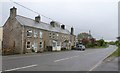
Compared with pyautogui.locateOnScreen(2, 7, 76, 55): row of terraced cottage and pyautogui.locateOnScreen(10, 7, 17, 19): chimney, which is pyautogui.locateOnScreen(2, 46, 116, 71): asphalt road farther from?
pyautogui.locateOnScreen(10, 7, 17, 19): chimney

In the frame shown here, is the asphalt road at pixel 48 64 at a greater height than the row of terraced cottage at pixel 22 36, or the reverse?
the row of terraced cottage at pixel 22 36

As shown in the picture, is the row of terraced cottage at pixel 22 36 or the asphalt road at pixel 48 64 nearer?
the asphalt road at pixel 48 64

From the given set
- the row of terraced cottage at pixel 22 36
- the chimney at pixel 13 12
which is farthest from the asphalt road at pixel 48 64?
the chimney at pixel 13 12

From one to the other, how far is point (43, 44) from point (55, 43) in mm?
6760

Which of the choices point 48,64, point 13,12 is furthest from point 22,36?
point 48,64

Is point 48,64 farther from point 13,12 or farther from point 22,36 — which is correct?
point 13,12

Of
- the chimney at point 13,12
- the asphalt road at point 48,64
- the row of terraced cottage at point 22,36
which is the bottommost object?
the asphalt road at point 48,64

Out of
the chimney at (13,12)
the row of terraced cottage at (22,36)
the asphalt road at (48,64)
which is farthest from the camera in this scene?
the chimney at (13,12)

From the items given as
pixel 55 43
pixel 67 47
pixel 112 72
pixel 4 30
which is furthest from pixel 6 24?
pixel 112 72

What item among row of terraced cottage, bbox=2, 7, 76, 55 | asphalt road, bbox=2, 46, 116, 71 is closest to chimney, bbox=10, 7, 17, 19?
row of terraced cottage, bbox=2, 7, 76, 55

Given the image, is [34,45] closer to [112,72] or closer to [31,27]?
[31,27]

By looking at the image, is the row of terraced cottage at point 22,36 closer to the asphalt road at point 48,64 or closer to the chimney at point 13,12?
the chimney at point 13,12

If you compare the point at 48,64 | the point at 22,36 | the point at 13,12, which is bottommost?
the point at 48,64

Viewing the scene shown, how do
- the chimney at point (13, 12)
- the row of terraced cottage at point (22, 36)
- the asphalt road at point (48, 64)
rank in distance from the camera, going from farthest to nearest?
1. the chimney at point (13, 12)
2. the row of terraced cottage at point (22, 36)
3. the asphalt road at point (48, 64)
